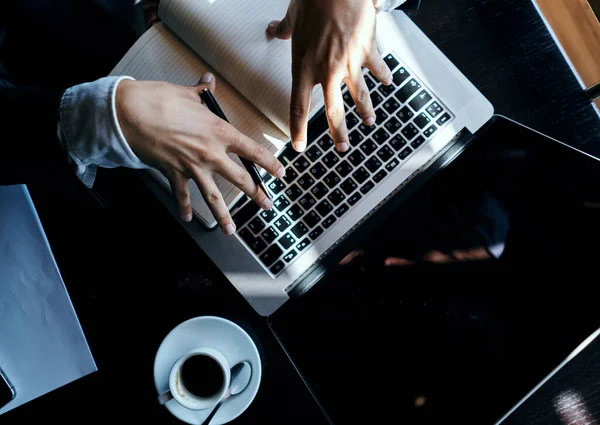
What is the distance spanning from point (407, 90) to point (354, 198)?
15 cm

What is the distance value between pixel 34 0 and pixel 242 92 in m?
0.32

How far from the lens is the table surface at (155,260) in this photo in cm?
65

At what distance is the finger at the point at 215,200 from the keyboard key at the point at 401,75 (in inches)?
10.0

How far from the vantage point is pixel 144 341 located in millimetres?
650

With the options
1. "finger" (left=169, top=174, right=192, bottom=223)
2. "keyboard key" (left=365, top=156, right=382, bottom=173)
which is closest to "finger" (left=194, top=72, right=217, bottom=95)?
"finger" (left=169, top=174, right=192, bottom=223)

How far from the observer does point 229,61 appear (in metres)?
0.54

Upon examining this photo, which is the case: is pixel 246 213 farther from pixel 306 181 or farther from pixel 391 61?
pixel 391 61

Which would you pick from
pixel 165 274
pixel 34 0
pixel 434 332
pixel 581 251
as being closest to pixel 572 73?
pixel 581 251

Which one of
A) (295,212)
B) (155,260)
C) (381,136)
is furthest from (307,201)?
(155,260)

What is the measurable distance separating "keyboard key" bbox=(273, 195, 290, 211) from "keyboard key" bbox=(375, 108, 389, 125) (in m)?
0.15

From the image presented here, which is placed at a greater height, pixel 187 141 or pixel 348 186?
pixel 187 141

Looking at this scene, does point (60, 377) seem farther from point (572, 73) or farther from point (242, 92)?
point (572, 73)

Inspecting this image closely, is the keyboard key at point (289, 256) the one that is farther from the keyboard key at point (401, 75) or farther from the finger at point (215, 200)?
the keyboard key at point (401, 75)

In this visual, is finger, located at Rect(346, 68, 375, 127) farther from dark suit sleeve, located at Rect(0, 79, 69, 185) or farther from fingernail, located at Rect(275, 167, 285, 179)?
dark suit sleeve, located at Rect(0, 79, 69, 185)
